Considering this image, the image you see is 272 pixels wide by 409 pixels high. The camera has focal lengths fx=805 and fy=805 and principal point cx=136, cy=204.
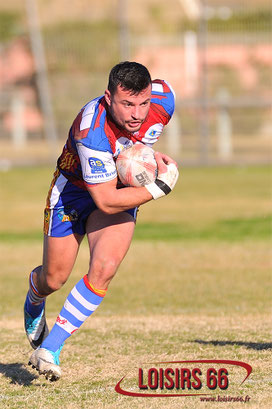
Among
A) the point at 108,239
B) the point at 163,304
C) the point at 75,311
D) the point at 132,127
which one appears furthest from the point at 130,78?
the point at 163,304

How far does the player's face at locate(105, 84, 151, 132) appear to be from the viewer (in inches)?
225

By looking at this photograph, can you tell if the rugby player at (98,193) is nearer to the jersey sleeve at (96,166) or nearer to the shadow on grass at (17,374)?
the jersey sleeve at (96,166)

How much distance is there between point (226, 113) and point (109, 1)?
577 cm

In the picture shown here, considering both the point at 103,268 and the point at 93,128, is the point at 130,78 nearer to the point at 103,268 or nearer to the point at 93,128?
the point at 93,128

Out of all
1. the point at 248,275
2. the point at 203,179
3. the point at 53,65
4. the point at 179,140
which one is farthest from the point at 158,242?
the point at 53,65

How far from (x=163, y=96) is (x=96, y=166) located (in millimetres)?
1099

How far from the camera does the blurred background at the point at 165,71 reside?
83.9ft

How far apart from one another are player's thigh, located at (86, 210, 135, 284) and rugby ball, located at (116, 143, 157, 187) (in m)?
0.35

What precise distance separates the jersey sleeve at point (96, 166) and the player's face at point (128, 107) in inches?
10.6

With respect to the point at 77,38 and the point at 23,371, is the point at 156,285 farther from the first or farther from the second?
the point at 77,38

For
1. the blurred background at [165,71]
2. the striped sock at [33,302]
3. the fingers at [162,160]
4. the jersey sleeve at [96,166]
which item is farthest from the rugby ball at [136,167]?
the blurred background at [165,71]

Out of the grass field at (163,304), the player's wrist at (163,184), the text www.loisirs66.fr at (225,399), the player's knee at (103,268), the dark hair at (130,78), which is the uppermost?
the dark hair at (130,78)

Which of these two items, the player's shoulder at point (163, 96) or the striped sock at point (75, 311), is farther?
the player's shoulder at point (163, 96)

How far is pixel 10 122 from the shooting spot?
Result: 88.9 ft
